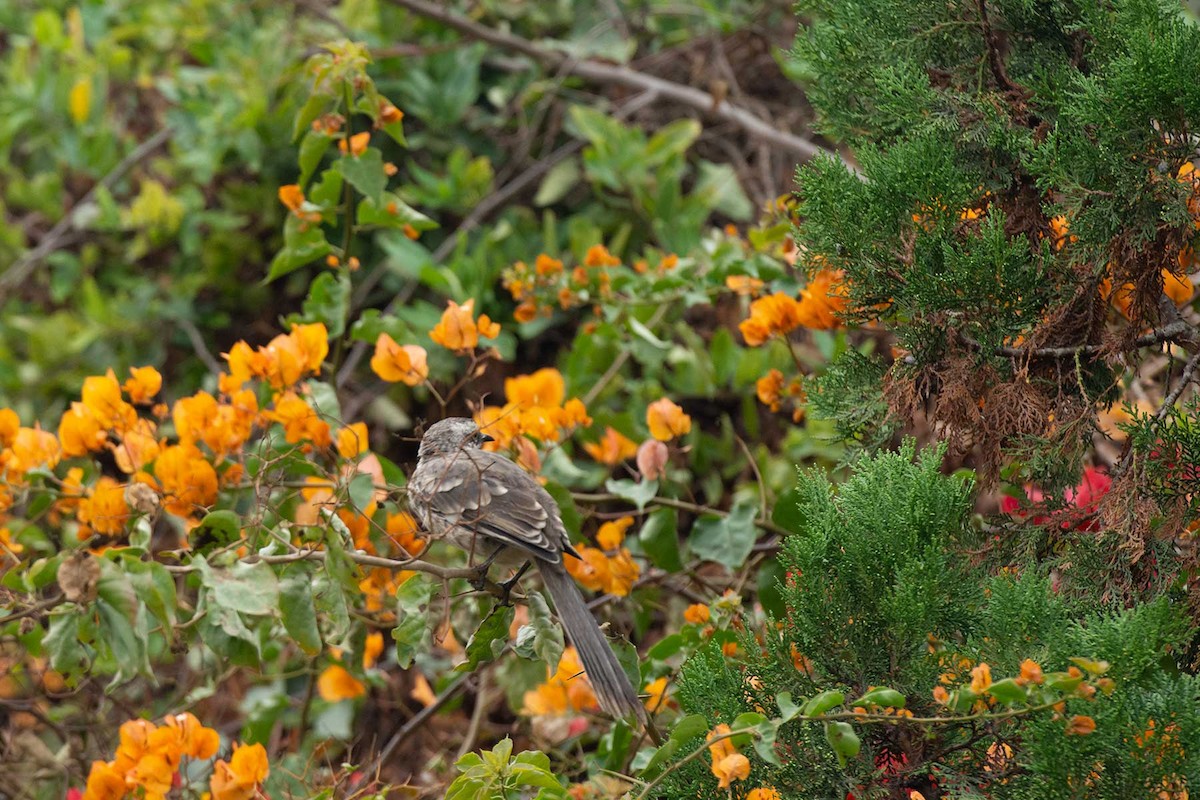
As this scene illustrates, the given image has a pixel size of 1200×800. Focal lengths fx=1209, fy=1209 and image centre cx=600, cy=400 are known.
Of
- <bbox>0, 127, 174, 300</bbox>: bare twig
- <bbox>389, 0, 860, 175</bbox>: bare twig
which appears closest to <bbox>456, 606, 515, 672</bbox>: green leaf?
<bbox>389, 0, 860, 175</bbox>: bare twig

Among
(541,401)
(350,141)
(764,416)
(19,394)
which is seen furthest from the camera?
(19,394)

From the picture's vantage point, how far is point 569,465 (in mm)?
3404

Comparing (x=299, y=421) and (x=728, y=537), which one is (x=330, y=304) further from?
(x=728, y=537)

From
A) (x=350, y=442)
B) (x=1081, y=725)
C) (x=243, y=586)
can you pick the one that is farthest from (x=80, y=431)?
(x=1081, y=725)

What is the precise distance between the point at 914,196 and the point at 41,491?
7.41 ft

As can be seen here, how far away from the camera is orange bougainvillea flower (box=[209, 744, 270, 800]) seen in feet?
7.91

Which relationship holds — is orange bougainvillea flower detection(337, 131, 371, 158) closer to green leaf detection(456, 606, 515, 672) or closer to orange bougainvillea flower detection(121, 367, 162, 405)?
orange bougainvillea flower detection(121, 367, 162, 405)

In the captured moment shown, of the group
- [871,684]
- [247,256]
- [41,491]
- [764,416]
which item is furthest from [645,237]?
[871,684]

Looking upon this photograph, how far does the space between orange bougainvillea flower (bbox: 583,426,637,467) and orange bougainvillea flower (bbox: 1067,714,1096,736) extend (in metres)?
1.79

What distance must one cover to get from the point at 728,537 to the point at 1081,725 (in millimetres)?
1416

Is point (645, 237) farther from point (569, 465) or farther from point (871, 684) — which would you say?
point (871, 684)

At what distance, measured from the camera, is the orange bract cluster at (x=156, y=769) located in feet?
7.93

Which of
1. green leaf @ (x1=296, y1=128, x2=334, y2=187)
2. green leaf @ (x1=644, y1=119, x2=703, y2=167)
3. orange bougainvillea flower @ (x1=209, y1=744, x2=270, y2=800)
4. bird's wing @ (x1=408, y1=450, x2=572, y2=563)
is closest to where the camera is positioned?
orange bougainvillea flower @ (x1=209, y1=744, x2=270, y2=800)

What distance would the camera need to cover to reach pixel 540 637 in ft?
8.05
